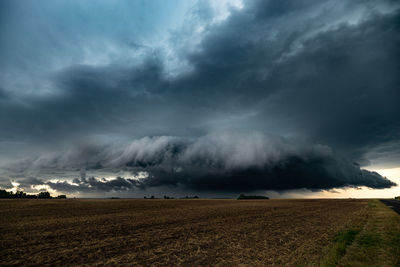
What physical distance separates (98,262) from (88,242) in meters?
5.72

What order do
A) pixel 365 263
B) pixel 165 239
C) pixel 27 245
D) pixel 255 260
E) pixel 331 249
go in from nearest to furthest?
1. pixel 365 263
2. pixel 255 260
3. pixel 331 249
4. pixel 27 245
5. pixel 165 239

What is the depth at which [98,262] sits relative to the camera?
1206cm

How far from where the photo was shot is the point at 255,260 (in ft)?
41.0

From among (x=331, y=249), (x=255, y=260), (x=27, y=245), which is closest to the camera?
(x=255, y=260)

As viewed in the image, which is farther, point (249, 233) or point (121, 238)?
point (249, 233)

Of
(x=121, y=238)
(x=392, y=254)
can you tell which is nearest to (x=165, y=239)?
(x=121, y=238)

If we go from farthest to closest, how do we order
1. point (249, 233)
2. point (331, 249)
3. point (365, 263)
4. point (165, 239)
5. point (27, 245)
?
point (249, 233)
point (165, 239)
point (27, 245)
point (331, 249)
point (365, 263)

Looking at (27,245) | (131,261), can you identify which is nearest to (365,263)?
(131,261)

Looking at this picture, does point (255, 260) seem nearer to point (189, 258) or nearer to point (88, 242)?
point (189, 258)

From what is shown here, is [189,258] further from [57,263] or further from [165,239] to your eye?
[57,263]

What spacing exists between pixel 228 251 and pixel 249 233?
710cm

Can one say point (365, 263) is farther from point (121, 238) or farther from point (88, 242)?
point (88, 242)

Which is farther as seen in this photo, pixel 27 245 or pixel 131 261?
pixel 27 245

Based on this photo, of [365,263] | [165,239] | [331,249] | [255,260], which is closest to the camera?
[365,263]
